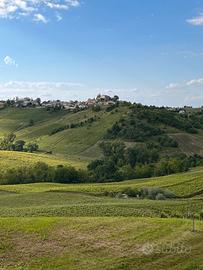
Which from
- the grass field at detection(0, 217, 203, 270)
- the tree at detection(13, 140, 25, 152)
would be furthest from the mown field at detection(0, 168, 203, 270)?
the tree at detection(13, 140, 25, 152)

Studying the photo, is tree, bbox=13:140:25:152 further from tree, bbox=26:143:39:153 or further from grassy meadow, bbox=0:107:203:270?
grassy meadow, bbox=0:107:203:270

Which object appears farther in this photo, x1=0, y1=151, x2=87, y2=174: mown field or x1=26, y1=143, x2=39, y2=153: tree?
x1=26, y1=143, x2=39, y2=153: tree

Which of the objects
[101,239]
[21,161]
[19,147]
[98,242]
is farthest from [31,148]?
[98,242]

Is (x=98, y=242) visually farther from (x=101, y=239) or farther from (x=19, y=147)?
(x=19, y=147)

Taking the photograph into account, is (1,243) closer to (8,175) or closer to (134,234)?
(134,234)

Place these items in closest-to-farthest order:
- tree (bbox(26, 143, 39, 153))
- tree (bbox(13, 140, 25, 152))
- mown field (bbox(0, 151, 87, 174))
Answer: mown field (bbox(0, 151, 87, 174))
tree (bbox(26, 143, 39, 153))
tree (bbox(13, 140, 25, 152))

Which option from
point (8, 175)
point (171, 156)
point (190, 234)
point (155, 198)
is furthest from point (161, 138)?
point (190, 234)

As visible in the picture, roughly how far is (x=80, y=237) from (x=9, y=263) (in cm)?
737

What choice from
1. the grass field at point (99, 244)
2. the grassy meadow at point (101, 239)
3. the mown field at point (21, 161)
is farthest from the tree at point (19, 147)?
the grass field at point (99, 244)

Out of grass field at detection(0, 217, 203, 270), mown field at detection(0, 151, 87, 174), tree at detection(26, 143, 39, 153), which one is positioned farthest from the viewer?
tree at detection(26, 143, 39, 153)

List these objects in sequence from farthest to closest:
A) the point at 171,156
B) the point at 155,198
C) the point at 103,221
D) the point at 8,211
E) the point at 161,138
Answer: the point at 161,138 < the point at 171,156 < the point at 155,198 < the point at 8,211 < the point at 103,221

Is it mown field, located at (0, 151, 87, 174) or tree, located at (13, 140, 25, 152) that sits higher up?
tree, located at (13, 140, 25, 152)

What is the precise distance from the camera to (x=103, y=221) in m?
46.7

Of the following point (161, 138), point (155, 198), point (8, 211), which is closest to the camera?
point (8, 211)
